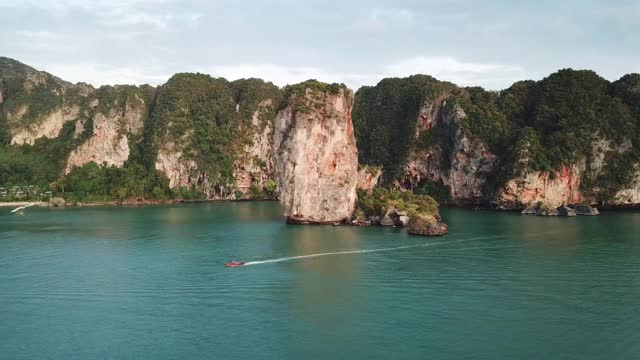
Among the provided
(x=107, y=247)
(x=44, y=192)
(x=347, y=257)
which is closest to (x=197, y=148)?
(x=44, y=192)

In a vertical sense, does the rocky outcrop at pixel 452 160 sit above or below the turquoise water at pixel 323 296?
above

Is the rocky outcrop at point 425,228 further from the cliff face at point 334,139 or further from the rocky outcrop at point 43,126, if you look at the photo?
the rocky outcrop at point 43,126

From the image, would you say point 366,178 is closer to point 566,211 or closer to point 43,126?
point 566,211

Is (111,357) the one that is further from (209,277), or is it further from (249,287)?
(209,277)

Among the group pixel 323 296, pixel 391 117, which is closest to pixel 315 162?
pixel 323 296

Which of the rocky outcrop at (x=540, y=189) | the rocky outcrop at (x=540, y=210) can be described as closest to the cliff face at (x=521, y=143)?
the rocky outcrop at (x=540, y=189)
